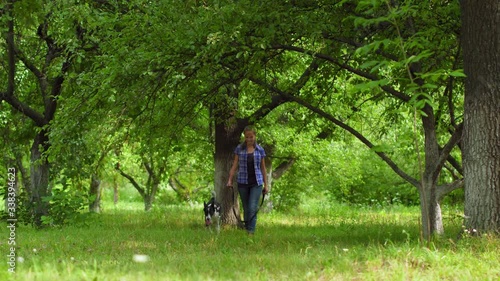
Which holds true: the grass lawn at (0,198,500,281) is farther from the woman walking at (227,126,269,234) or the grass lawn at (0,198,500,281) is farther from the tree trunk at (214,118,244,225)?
the tree trunk at (214,118,244,225)

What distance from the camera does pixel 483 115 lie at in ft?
28.6

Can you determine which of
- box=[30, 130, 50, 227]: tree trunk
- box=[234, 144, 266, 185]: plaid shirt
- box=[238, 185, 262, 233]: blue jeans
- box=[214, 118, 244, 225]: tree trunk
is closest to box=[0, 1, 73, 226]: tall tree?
box=[30, 130, 50, 227]: tree trunk

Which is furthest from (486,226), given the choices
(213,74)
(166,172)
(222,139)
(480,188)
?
(166,172)

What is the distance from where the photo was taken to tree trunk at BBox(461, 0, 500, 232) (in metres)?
8.66

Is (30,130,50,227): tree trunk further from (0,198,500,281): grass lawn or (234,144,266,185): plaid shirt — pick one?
(234,144,266,185): plaid shirt

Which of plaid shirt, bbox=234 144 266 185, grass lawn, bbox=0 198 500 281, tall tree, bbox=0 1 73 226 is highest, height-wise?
tall tree, bbox=0 1 73 226

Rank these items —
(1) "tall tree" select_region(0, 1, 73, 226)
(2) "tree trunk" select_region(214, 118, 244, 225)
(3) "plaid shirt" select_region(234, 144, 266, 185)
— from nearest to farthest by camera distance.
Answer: (3) "plaid shirt" select_region(234, 144, 266, 185) < (1) "tall tree" select_region(0, 1, 73, 226) < (2) "tree trunk" select_region(214, 118, 244, 225)

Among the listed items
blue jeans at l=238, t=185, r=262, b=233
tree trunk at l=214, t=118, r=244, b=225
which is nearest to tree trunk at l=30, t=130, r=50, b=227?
tree trunk at l=214, t=118, r=244, b=225

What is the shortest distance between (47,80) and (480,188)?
443 inches

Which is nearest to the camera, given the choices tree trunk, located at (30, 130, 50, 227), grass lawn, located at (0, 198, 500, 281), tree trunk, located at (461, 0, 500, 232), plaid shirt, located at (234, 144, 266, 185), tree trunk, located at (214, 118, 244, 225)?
grass lawn, located at (0, 198, 500, 281)

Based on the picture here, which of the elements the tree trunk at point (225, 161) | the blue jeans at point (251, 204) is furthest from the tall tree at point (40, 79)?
the blue jeans at point (251, 204)

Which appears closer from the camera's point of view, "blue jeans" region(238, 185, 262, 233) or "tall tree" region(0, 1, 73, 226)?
"blue jeans" region(238, 185, 262, 233)

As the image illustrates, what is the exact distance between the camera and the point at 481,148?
874 cm

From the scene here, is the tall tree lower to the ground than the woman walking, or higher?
higher
